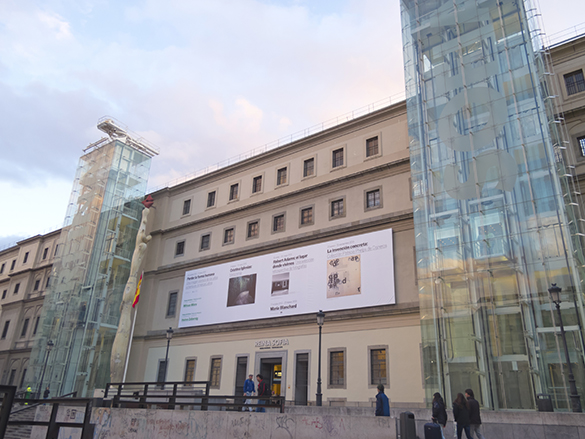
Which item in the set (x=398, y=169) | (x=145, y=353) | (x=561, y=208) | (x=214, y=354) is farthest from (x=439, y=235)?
(x=145, y=353)

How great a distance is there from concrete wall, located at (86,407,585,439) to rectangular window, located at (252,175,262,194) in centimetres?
2358

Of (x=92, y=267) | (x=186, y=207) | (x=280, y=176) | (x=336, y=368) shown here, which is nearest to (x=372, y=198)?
(x=280, y=176)

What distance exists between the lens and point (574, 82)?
24750 millimetres

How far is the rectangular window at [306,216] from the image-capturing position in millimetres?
31828

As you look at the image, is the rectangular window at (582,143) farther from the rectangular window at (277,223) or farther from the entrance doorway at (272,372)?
the entrance doorway at (272,372)

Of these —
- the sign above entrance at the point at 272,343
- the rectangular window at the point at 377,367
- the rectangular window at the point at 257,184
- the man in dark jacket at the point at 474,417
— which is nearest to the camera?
the man in dark jacket at the point at 474,417

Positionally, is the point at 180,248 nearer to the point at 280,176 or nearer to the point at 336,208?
the point at 280,176

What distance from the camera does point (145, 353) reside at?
36.1 m

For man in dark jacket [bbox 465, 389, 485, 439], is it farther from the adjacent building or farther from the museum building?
the adjacent building

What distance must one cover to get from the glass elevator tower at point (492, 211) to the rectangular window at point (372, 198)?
462cm

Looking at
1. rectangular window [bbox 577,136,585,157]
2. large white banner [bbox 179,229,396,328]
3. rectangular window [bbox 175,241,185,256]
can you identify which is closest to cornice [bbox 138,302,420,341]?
large white banner [bbox 179,229,396,328]

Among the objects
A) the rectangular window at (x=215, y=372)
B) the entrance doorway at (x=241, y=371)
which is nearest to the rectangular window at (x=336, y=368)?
the entrance doorway at (x=241, y=371)

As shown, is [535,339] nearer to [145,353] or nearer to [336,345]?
[336,345]

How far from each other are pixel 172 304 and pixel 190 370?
5.59 metres
